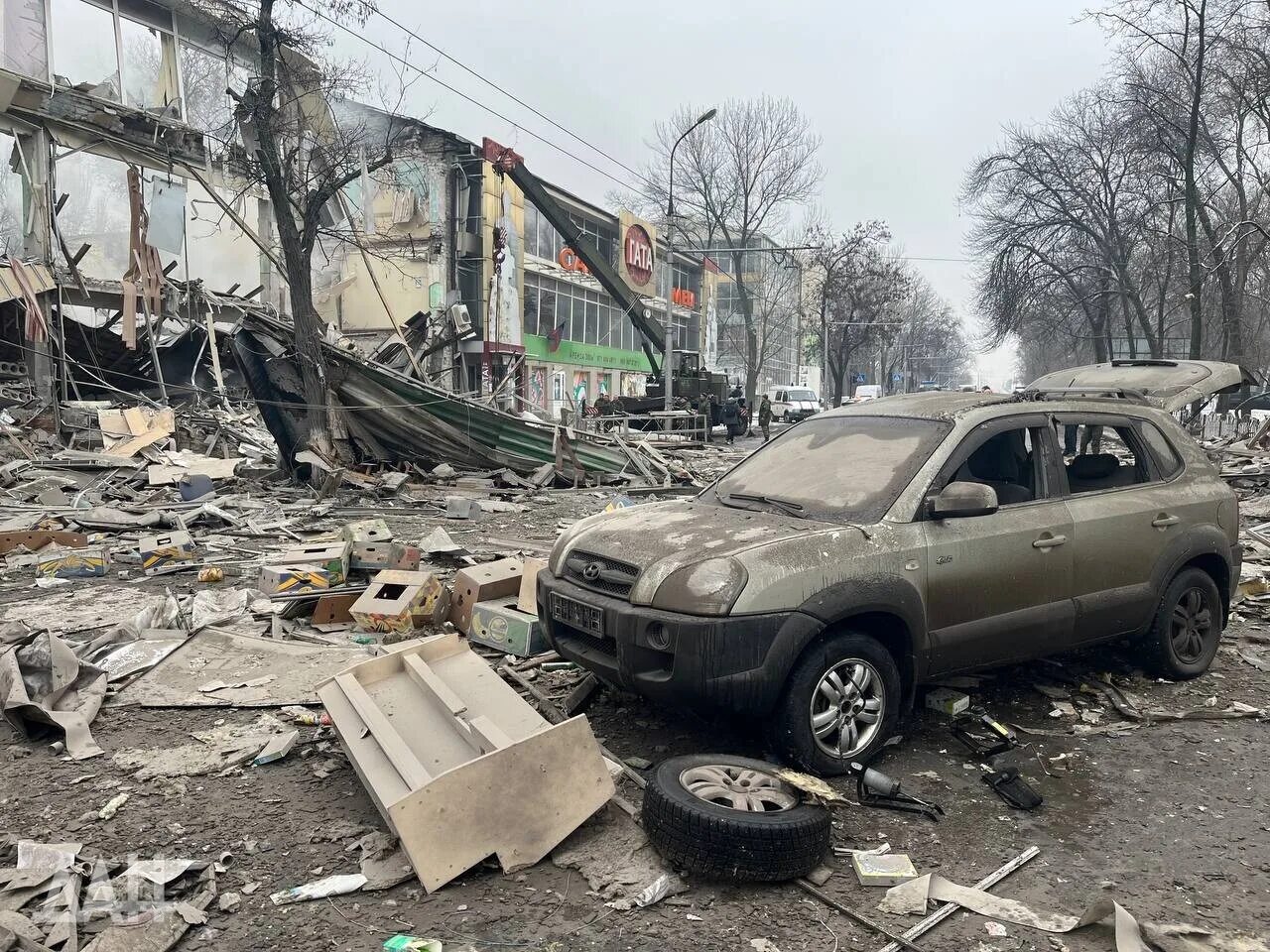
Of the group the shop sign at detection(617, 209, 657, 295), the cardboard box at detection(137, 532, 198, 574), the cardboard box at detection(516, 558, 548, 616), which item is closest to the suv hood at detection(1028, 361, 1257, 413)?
the cardboard box at detection(516, 558, 548, 616)

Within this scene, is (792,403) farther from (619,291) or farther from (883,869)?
(883,869)

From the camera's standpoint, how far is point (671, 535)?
4.19 meters

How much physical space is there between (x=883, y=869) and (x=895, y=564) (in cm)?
136

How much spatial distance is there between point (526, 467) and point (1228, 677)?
11446mm

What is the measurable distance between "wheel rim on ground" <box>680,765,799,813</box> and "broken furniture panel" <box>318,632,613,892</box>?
345 mm

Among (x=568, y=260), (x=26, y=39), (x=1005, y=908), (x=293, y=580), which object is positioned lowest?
(x=1005, y=908)

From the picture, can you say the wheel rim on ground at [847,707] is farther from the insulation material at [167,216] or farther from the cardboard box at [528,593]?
the insulation material at [167,216]

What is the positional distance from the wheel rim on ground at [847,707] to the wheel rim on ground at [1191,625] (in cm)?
251

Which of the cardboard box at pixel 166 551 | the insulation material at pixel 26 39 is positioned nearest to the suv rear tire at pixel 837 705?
the cardboard box at pixel 166 551

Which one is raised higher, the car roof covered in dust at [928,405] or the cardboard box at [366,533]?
the car roof covered in dust at [928,405]

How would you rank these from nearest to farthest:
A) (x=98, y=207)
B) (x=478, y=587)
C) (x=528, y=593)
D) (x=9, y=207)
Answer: (x=528, y=593)
(x=478, y=587)
(x=98, y=207)
(x=9, y=207)

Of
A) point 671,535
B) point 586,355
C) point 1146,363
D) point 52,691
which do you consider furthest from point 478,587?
point 586,355

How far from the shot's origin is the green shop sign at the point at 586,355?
34.3 metres

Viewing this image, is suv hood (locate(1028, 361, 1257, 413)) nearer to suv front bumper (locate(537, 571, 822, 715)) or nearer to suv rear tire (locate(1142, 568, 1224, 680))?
suv rear tire (locate(1142, 568, 1224, 680))
